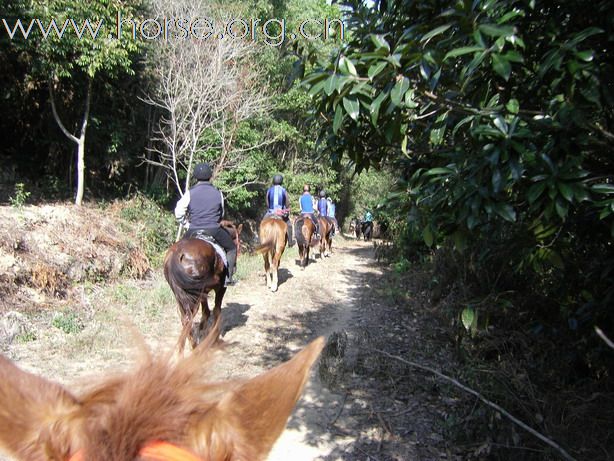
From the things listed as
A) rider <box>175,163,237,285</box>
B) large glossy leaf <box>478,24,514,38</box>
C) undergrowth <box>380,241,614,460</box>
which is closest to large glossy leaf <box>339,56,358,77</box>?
large glossy leaf <box>478,24,514,38</box>

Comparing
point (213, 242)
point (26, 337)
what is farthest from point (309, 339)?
point (26, 337)

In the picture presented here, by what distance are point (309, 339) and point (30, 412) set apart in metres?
5.65

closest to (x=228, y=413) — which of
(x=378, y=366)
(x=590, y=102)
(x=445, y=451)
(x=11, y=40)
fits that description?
(x=590, y=102)

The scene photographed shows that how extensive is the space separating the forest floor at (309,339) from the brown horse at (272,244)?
39cm

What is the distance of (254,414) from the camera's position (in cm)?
104

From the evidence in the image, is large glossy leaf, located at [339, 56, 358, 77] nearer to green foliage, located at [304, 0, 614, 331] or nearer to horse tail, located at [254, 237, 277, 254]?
green foliage, located at [304, 0, 614, 331]

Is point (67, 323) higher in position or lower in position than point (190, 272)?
lower

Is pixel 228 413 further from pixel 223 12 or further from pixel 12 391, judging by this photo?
pixel 223 12

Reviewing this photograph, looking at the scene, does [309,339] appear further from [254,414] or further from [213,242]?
[254,414]

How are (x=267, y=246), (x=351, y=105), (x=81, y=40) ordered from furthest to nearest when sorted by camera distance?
1. (x=267, y=246)
2. (x=81, y=40)
3. (x=351, y=105)

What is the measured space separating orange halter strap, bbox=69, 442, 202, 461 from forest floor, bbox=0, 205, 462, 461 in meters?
0.38

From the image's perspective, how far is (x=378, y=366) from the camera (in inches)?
205

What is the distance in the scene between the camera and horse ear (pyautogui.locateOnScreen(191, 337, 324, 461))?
3.28 feet

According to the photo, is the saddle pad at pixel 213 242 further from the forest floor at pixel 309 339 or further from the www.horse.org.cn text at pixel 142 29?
the www.horse.org.cn text at pixel 142 29
